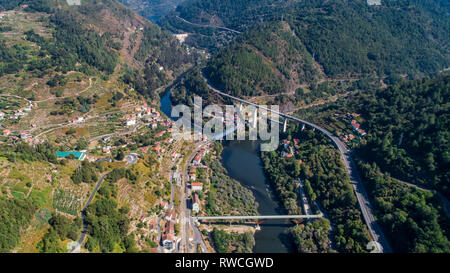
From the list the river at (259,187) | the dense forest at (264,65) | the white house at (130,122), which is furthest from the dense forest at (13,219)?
the dense forest at (264,65)

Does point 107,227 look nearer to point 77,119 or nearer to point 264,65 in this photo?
point 77,119

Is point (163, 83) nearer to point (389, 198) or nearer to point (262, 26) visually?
point (262, 26)

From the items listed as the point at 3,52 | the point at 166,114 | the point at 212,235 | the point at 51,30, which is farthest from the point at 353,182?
the point at 51,30

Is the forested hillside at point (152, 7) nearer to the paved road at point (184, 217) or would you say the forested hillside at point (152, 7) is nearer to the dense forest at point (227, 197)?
the dense forest at point (227, 197)

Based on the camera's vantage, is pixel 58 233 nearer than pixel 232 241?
Yes

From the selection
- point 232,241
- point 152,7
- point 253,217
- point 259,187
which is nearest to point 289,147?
point 259,187

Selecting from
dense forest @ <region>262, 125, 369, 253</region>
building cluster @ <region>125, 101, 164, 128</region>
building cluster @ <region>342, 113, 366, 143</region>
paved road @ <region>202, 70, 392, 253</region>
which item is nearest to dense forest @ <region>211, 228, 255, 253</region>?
dense forest @ <region>262, 125, 369, 253</region>

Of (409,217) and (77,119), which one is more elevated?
(409,217)

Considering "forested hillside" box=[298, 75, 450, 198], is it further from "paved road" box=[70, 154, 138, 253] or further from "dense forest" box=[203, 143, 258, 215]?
"paved road" box=[70, 154, 138, 253]
